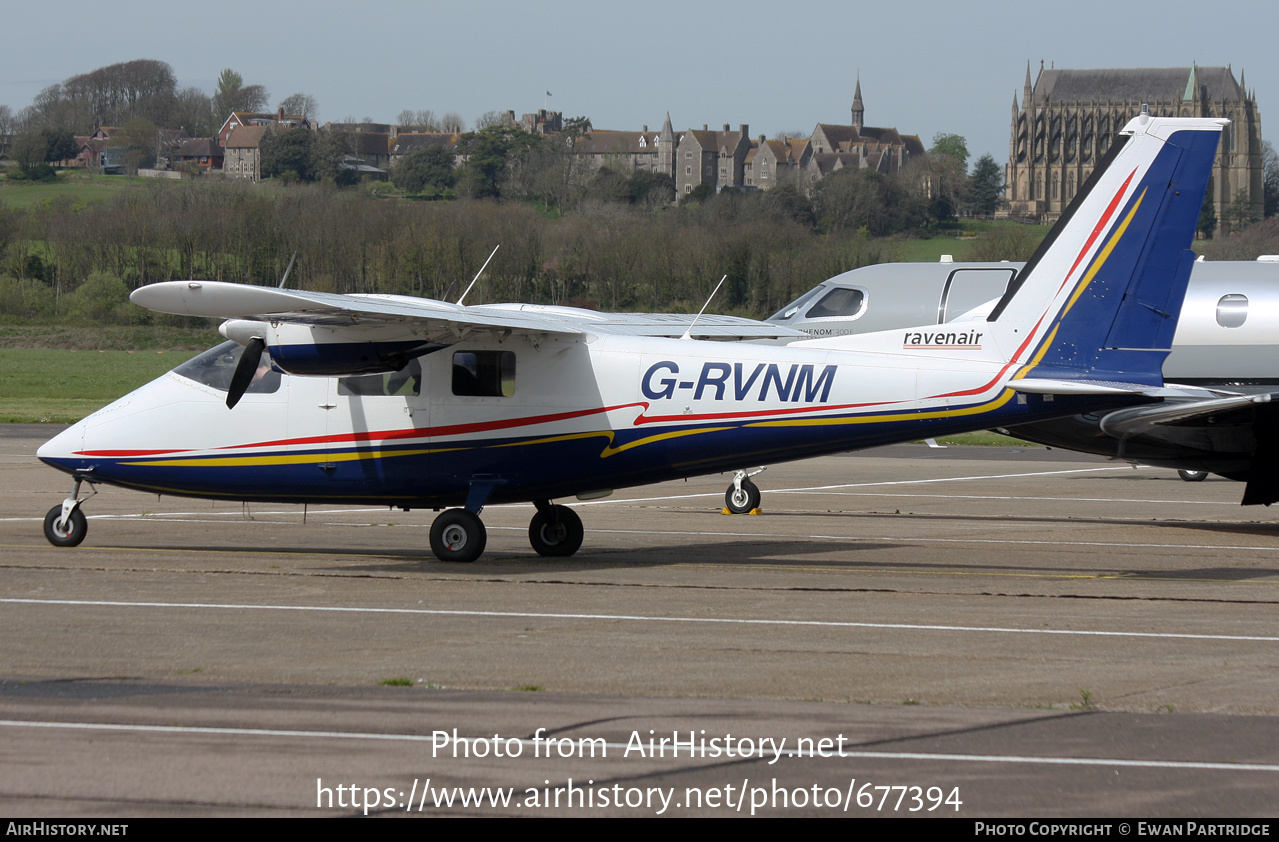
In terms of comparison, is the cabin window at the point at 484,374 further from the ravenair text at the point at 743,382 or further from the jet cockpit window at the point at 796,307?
the jet cockpit window at the point at 796,307

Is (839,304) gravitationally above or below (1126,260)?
below

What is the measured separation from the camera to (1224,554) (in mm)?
15203

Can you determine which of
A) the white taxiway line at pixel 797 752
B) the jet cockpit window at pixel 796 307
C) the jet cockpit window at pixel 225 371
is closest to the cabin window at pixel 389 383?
the jet cockpit window at pixel 225 371

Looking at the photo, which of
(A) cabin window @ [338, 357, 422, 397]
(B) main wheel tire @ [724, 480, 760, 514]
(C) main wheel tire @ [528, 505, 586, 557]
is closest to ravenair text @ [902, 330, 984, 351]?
(C) main wheel tire @ [528, 505, 586, 557]

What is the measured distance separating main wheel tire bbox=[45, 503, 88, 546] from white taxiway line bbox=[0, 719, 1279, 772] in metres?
7.77

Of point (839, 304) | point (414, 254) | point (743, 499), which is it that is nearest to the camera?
point (743, 499)

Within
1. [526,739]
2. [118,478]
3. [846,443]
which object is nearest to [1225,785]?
[526,739]

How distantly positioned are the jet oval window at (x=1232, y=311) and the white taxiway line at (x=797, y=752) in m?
18.0

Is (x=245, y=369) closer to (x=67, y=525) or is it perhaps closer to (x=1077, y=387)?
(x=67, y=525)

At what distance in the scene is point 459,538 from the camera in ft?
45.5

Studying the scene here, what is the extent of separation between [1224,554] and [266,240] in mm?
86048

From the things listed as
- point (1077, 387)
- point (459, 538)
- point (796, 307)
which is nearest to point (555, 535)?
point (459, 538)

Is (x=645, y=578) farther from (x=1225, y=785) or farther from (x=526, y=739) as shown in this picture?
(x=1225, y=785)

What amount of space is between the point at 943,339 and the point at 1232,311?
466 inches
